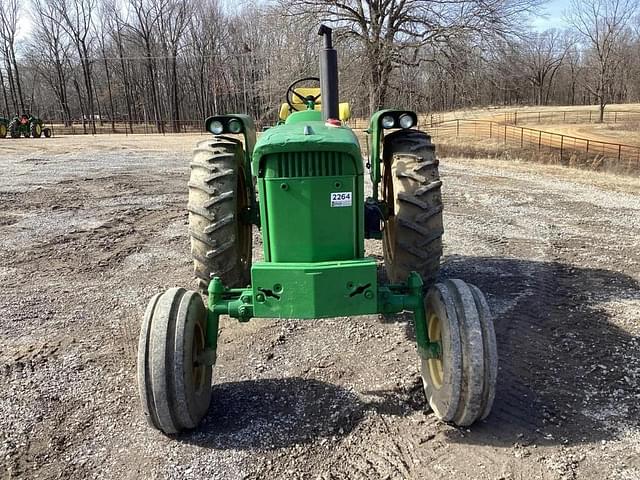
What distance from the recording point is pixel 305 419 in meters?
3.63

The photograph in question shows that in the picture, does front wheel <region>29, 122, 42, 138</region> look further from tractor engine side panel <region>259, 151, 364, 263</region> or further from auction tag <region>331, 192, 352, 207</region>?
auction tag <region>331, 192, 352, 207</region>

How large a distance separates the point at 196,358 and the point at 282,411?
25.6 inches

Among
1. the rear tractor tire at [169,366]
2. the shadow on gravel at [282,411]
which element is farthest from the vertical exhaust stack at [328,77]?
the shadow on gravel at [282,411]

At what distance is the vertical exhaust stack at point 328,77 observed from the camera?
4588mm

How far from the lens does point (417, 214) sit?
14.6 feet

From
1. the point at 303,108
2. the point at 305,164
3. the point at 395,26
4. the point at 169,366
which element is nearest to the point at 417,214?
the point at 305,164

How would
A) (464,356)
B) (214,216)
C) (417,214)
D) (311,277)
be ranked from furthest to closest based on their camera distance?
(417,214)
(214,216)
(311,277)
(464,356)

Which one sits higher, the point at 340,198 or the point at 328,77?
the point at 328,77

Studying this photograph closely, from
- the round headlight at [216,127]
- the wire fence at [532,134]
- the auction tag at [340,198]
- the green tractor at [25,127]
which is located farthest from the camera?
the green tractor at [25,127]

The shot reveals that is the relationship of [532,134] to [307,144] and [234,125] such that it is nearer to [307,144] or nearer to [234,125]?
[234,125]

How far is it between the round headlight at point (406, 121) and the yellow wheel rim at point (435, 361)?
179cm

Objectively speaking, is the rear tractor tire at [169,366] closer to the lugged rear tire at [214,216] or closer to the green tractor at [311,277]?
the green tractor at [311,277]

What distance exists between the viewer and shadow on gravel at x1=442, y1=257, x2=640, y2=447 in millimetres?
3459

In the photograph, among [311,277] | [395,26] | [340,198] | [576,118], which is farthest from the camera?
[576,118]
